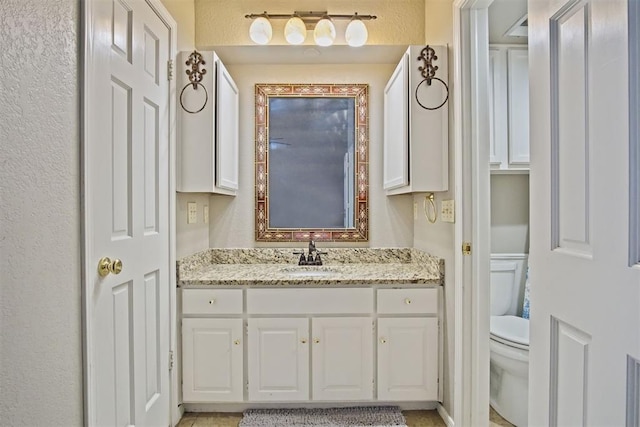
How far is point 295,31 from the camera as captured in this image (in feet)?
7.12

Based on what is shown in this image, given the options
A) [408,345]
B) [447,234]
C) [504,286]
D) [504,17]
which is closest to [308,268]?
[408,345]

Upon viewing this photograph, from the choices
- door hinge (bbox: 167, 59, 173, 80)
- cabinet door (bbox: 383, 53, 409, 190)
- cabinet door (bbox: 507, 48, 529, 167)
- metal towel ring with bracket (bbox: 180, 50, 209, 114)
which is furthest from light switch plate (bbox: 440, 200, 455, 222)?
door hinge (bbox: 167, 59, 173, 80)

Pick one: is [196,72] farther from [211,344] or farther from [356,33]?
[211,344]

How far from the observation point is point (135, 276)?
5.01 feet

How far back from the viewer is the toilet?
1879 mm

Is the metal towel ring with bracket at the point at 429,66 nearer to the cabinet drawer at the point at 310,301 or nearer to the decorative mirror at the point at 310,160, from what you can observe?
the decorative mirror at the point at 310,160

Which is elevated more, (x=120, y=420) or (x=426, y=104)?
(x=426, y=104)

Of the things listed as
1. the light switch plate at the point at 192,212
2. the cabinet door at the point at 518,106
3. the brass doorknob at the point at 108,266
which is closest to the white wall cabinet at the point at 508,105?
the cabinet door at the point at 518,106

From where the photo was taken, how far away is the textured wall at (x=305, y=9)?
7.40 ft

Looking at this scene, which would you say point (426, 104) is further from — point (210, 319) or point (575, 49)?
point (210, 319)

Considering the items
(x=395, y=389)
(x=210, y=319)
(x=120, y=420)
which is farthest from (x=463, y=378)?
(x=120, y=420)

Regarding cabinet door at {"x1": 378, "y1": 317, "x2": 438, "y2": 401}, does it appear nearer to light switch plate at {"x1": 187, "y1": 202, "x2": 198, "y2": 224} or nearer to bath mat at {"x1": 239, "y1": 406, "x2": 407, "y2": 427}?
bath mat at {"x1": 239, "y1": 406, "x2": 407, "y2": 427}

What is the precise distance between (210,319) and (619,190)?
5.90 feet

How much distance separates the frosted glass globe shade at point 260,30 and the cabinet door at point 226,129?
252mm
